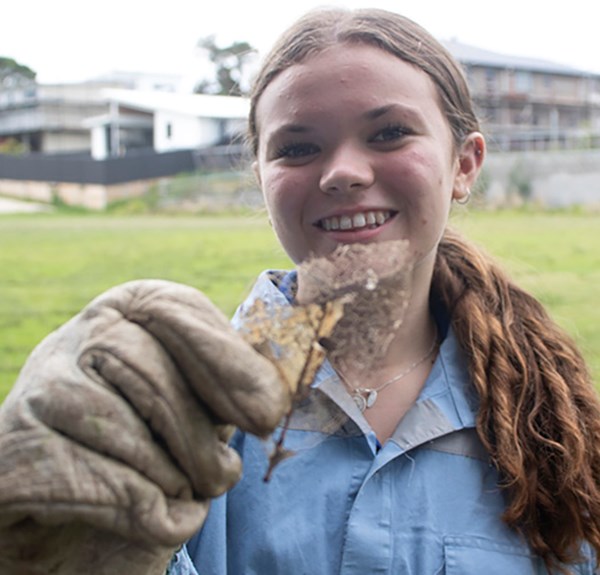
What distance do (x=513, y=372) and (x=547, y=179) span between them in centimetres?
2275

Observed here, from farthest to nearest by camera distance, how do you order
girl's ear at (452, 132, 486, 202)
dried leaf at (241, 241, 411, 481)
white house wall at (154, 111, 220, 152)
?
white house wall at (154, 111, 220, 152)
girl's ear at (452, 132, 486, 202)
dried leaf at (241, 241, 411, 481)

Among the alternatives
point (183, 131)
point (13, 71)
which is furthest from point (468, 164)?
point (13, 71)

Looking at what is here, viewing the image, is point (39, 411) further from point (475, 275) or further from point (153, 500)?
point (475, 275)

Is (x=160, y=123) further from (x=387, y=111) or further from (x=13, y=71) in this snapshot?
(x=387, y=111)

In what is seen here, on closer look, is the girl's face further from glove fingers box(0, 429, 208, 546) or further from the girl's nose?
glove fingers box(0, 429, 208, 546)

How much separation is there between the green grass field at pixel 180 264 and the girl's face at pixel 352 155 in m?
0.95

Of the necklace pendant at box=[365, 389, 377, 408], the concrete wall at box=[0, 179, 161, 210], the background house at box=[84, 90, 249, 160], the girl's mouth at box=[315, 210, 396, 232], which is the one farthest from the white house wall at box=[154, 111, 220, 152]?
the girl's mouth at box=[315, 210, 396, 232]

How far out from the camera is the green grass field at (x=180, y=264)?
718 cm

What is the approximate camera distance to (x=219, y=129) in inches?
1526

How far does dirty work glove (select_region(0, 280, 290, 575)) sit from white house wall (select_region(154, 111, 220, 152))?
37.4 m

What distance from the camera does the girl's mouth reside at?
4.87 feet

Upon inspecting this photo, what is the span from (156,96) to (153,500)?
137ft

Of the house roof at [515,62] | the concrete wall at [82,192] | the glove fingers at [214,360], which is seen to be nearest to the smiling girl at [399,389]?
the glove fingers at [214,360]

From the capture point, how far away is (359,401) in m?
1.64
